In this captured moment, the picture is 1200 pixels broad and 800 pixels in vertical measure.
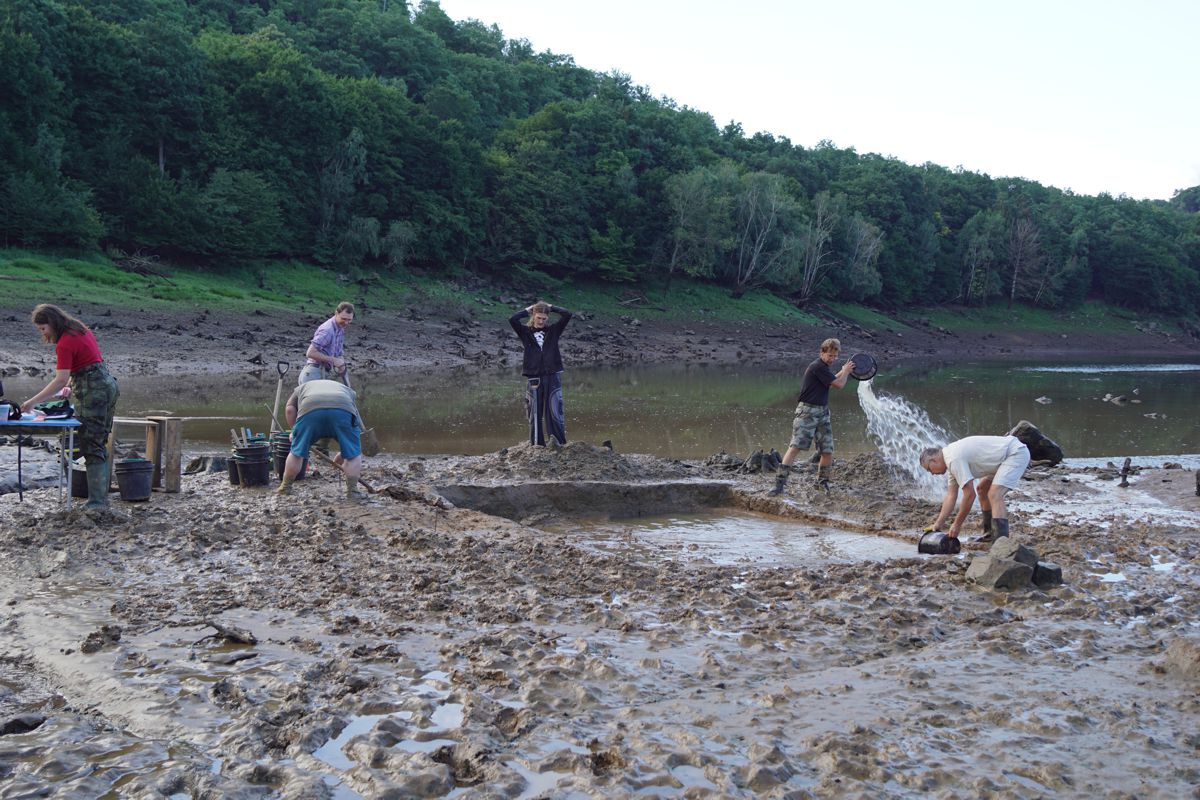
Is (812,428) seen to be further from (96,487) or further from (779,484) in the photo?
(96,487)

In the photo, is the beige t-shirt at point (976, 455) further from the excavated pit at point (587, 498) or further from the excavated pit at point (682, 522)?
the excavated pit at point (587, 498)

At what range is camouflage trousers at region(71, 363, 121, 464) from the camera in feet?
28.8

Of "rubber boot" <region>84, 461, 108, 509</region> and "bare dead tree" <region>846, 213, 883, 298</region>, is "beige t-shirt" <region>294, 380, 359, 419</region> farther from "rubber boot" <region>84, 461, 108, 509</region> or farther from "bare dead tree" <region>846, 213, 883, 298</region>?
"bare dead tree" <region>846, 213, 883, 298</region>

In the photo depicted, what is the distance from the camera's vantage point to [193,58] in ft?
151

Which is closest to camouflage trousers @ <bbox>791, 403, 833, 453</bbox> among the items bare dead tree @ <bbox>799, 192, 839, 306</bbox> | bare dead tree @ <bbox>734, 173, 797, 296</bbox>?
bare dead tree @ <bbox>734, 173, 797, 296</bbox>

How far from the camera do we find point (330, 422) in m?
9.94

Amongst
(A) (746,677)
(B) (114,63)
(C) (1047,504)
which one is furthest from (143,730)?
(B) (114,63)

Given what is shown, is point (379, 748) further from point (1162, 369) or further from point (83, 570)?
point (1162, 369)

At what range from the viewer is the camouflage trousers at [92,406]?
346 inches

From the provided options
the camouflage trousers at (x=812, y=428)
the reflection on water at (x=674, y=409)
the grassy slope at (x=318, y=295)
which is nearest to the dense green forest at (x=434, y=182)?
the grassy slope at (x=318, y=295)

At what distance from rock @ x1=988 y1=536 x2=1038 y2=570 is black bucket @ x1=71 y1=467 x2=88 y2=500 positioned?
802cm

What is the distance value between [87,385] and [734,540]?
19.6 feet

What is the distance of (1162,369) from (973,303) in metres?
33.2

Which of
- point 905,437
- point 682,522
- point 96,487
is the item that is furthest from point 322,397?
point 905,437
